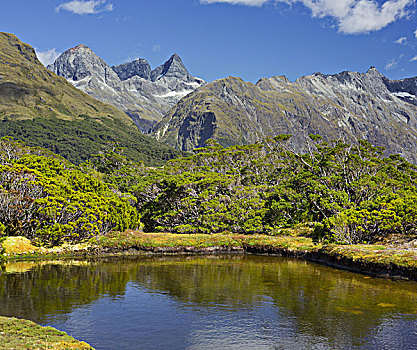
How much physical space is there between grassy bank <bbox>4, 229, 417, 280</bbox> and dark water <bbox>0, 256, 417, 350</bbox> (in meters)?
2.56

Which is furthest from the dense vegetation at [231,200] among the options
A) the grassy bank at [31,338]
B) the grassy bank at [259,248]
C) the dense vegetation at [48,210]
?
the grassy bank at [31,338]

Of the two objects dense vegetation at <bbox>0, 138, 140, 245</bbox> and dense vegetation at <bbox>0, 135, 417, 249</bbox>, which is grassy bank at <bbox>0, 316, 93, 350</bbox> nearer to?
dense vegetation at <bbox>0, 138, 140, 245</bbox>

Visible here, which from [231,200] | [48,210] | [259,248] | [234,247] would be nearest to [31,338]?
[48,210]

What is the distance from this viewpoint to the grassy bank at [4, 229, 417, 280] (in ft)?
142

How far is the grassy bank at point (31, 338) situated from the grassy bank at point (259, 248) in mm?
29618

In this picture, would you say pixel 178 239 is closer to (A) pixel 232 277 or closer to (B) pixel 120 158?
(A) pixel 232 277

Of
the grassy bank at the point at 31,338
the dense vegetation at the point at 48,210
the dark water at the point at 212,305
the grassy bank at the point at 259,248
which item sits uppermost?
the dense vegetation at the point at 48,210

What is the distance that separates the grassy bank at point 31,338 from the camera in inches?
732

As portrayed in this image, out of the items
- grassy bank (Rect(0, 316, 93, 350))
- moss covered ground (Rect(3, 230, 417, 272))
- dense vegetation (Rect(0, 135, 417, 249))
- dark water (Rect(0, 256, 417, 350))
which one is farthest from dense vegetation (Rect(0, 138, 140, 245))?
grassy bank (Rect(0, 316, 93, 350))

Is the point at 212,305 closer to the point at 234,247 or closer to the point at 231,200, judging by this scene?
the point at 234,247

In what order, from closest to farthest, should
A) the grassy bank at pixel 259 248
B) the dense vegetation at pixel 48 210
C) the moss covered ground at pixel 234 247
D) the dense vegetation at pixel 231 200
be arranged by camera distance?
1. the grassy bank at pixel 259 248
2. the moss covered ground at pixel 234 247
3. the dense vegetation at pixel 48 210
4. the dense vegetation at pixel 231 200

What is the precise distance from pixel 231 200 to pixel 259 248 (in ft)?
48.7

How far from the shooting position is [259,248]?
202ft

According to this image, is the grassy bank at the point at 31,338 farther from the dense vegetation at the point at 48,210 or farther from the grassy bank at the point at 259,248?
the dense vegetation at the point at 48,210
